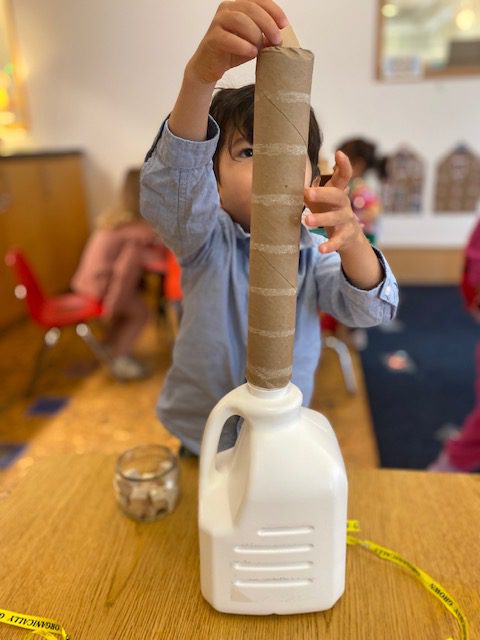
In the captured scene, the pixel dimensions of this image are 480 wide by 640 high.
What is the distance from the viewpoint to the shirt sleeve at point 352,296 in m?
0.49

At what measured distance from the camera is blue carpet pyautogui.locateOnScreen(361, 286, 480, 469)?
5.40ft

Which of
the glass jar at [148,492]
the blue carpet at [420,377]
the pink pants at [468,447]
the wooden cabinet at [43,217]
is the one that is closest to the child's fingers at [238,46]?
the glass jar at [148,492]

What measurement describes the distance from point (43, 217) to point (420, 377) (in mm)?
2054

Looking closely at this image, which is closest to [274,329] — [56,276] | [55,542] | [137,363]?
[55,542]

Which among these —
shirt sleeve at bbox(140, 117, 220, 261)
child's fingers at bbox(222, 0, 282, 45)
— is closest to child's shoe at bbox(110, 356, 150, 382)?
shirt sleeve at bbox(140, 117, 220, 261)

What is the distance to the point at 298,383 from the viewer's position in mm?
592

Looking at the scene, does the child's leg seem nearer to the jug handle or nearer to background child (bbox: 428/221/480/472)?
background child (bbox: 428/221/480/472)

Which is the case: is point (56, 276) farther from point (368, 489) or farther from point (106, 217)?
point (368, 489)

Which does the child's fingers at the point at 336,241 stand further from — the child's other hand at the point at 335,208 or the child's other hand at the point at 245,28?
the child's other hand at the point at 245,28

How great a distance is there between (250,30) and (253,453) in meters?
0.31

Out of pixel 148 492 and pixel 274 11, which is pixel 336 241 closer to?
pixel 274 11

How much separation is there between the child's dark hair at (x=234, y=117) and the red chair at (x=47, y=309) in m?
1.44

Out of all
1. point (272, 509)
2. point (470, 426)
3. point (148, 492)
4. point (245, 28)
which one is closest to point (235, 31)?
point (245, 28)

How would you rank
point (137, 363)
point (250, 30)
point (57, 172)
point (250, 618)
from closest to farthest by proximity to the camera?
point (250, 30)
point (250, 618)
point (137, 363)
point (57, 172)
